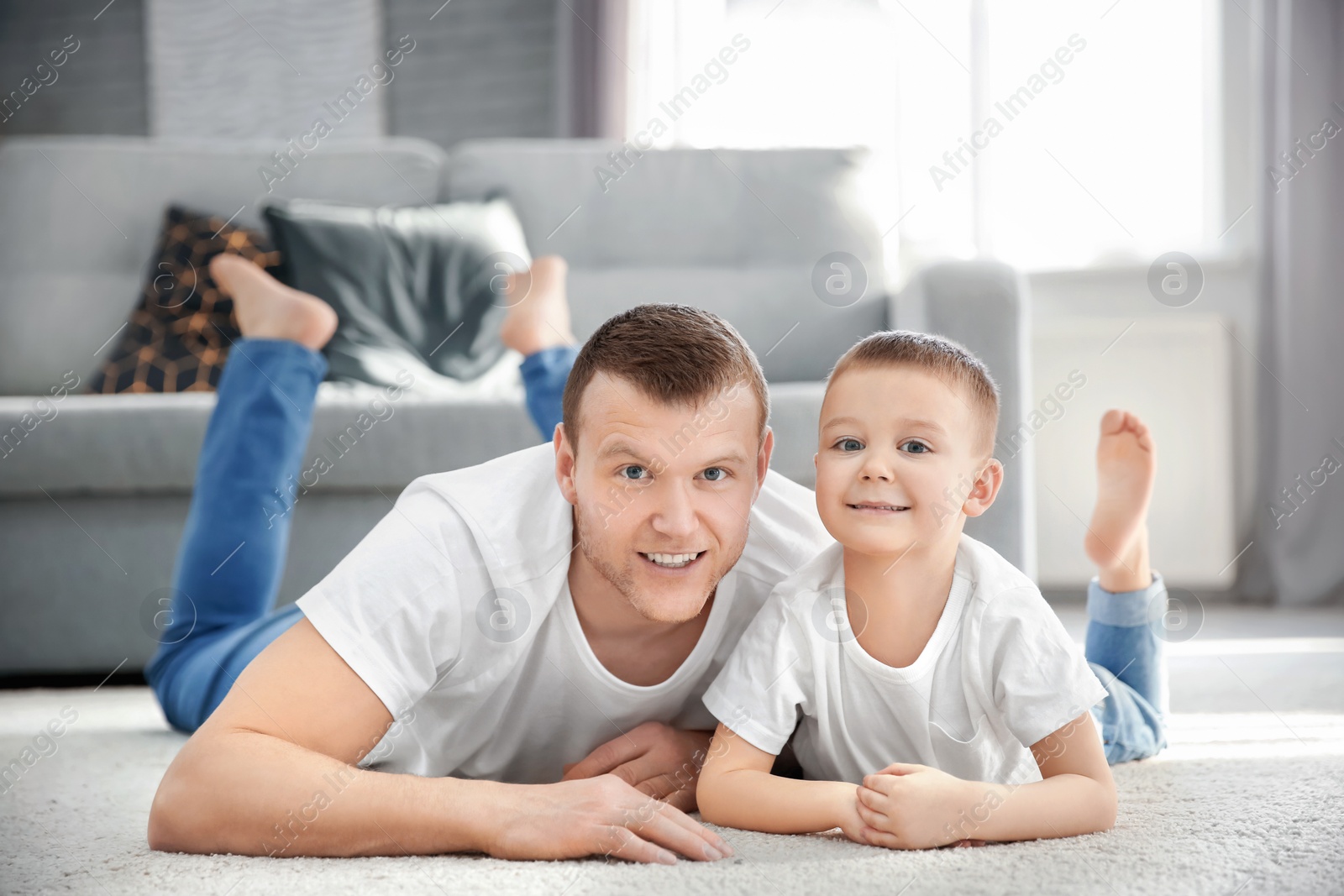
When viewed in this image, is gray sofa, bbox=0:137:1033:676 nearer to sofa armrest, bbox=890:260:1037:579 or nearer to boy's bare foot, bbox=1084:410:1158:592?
sofa armrest, bbox=890:260:1037:579

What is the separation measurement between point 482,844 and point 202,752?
0.24m

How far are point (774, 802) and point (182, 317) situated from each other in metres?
1.68

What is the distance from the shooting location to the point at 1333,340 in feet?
8.52

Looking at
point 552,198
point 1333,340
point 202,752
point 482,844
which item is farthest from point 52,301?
point 1333,340

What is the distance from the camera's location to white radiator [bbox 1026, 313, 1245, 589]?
267cm

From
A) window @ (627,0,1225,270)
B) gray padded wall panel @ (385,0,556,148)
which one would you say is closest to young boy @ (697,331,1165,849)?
window @ (627,0,1225,270)

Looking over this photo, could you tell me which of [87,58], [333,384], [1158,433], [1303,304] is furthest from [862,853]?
[87,58]

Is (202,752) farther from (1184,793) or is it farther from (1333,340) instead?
(1333,340)

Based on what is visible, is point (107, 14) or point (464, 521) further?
point (107, 14)

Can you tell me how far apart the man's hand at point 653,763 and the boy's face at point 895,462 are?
0.26 meters

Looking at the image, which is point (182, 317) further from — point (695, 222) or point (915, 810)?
point (915, 810)

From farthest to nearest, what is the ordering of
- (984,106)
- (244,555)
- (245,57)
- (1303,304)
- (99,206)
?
(245,57)
(984,106)
(1303,304)
(99,206)
(244,555)

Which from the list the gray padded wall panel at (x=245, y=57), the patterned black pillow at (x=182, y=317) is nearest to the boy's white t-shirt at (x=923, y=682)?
the patterned black pillow at (x=182, y=317)

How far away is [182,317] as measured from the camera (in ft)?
6.94
